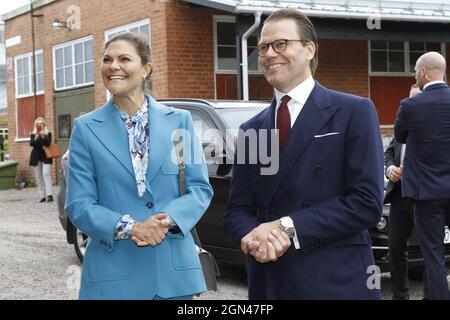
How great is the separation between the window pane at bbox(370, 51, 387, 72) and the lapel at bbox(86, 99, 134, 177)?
15189 mm

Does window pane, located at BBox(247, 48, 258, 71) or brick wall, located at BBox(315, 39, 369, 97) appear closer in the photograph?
window pane, located at BBox(247, 48, 258, 71)

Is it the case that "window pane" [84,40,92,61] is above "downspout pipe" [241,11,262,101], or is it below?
above

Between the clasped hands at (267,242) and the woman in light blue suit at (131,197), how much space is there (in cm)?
56

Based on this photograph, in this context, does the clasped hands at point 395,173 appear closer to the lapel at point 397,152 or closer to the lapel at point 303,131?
the lapel at point 397,152

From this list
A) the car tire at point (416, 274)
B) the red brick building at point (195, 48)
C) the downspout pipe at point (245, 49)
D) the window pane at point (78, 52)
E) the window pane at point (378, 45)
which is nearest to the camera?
the car tire at point (416, 274)

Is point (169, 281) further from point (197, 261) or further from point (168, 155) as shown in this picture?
point (168, 155)

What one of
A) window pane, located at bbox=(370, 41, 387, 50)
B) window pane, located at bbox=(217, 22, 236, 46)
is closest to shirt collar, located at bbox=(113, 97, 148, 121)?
window pane, located at bbox=(217, 22, 236, 46)

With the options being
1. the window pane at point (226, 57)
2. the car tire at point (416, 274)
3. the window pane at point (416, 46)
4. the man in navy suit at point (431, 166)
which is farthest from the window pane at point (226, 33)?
the man in navy suit at point (431, 166)

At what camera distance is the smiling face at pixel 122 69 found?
11.5 feet

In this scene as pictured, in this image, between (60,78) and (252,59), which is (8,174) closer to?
(60,78)

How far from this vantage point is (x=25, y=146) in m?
22.2

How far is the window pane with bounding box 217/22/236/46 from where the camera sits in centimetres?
1595

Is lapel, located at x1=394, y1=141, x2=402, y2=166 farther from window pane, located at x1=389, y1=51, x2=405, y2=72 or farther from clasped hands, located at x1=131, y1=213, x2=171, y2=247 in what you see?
window pane, located at x1=389, y1=51, x2=405, y2=72

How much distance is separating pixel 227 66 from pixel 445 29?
4.60 meters
